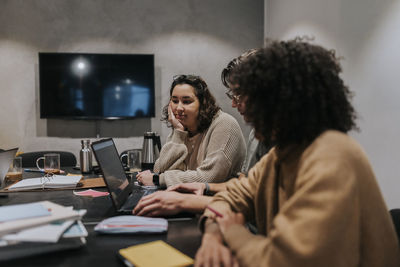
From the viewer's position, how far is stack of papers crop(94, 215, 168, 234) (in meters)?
1.11

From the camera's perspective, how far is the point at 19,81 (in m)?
4.06

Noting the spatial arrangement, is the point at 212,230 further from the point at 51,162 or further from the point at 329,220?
the point at 51,162

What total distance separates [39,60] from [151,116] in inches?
55.6

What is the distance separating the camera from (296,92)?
0.76 meters

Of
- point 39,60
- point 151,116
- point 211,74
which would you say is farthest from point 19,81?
point 211,74

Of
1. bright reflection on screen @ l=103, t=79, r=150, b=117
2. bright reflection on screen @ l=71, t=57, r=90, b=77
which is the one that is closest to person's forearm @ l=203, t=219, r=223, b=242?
bright reflection on screen @ l=103, t=79, r=150, b=117

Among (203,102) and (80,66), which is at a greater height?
(80,66)

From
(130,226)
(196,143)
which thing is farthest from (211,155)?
(130,226)

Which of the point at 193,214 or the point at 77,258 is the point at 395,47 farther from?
the point at 77,258

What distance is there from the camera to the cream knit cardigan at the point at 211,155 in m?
1.82

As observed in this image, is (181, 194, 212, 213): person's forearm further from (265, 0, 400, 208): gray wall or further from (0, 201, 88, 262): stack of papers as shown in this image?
(265, 0, 400, 208): gray wall

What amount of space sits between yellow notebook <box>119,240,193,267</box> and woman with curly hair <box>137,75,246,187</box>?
80 cm

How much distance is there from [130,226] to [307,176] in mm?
649

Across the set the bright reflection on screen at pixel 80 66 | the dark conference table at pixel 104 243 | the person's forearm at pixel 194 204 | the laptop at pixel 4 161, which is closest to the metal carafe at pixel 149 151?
the laptop at pixel 4 161
